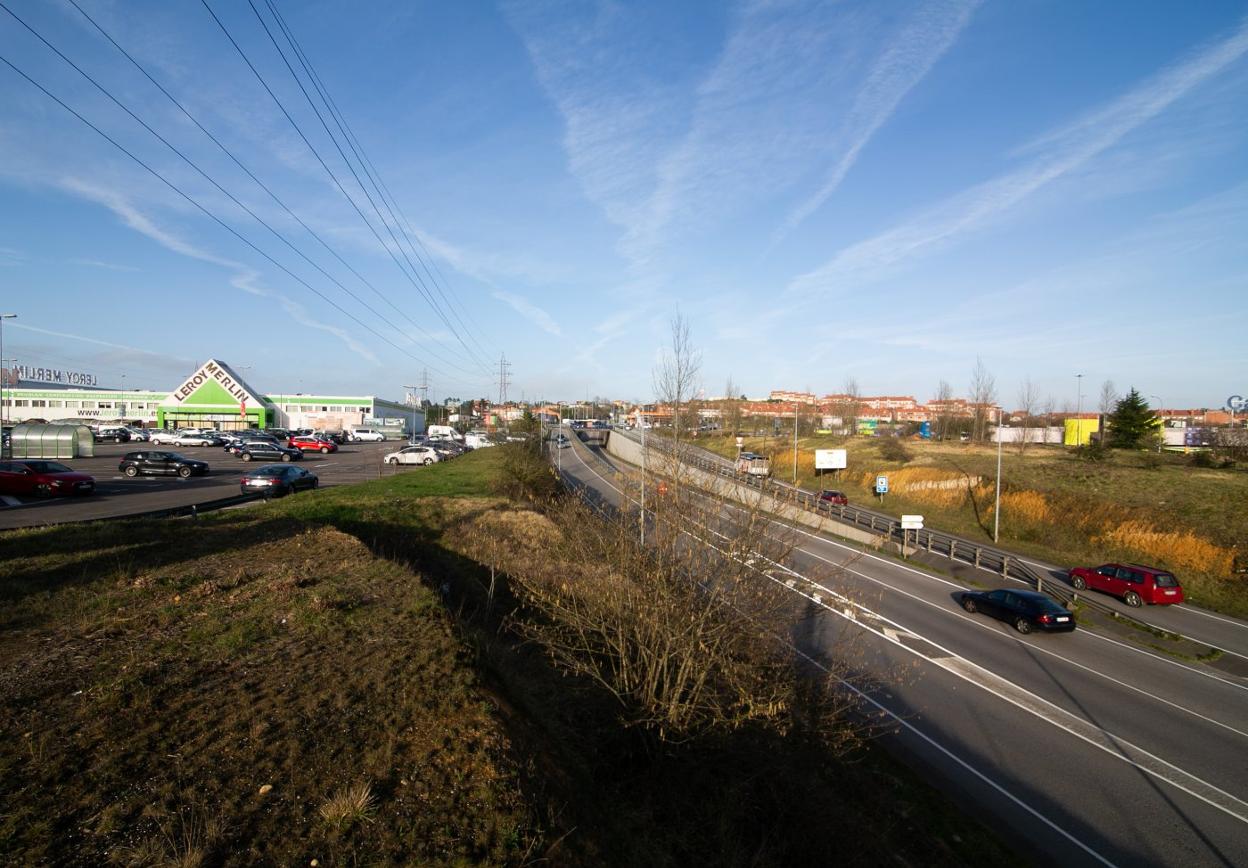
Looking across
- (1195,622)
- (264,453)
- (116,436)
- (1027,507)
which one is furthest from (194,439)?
(1195,622)

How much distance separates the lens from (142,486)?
29.4m

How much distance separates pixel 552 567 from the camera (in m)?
13.5

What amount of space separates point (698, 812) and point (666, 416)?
612cm

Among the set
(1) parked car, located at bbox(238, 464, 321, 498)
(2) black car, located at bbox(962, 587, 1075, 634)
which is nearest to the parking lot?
(1) parked car, located at bbox(238, 464, 321, 498)

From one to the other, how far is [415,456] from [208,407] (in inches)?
2029

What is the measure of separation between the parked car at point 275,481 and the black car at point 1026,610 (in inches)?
1210

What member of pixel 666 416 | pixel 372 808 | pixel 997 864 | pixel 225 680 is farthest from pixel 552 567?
pixel 997 864

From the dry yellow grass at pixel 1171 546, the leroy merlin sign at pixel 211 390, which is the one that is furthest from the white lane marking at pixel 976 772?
the leroy merlin sign at pixel 211 390

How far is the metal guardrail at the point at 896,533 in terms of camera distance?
858 centimetres

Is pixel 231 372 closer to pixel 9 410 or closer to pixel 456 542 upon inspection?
pixel 9 410

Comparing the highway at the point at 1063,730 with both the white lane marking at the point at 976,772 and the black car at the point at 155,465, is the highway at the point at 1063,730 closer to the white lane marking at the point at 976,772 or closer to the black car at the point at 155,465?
the white lane marking at the point at 976,772

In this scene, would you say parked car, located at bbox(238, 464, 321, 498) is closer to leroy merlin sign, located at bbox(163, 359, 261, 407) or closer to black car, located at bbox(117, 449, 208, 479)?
black car, located at bbox(117, 449, 208, 479)

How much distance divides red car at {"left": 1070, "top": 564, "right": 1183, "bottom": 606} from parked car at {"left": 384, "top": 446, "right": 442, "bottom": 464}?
146ft

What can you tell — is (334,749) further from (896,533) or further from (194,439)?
(194,439)
